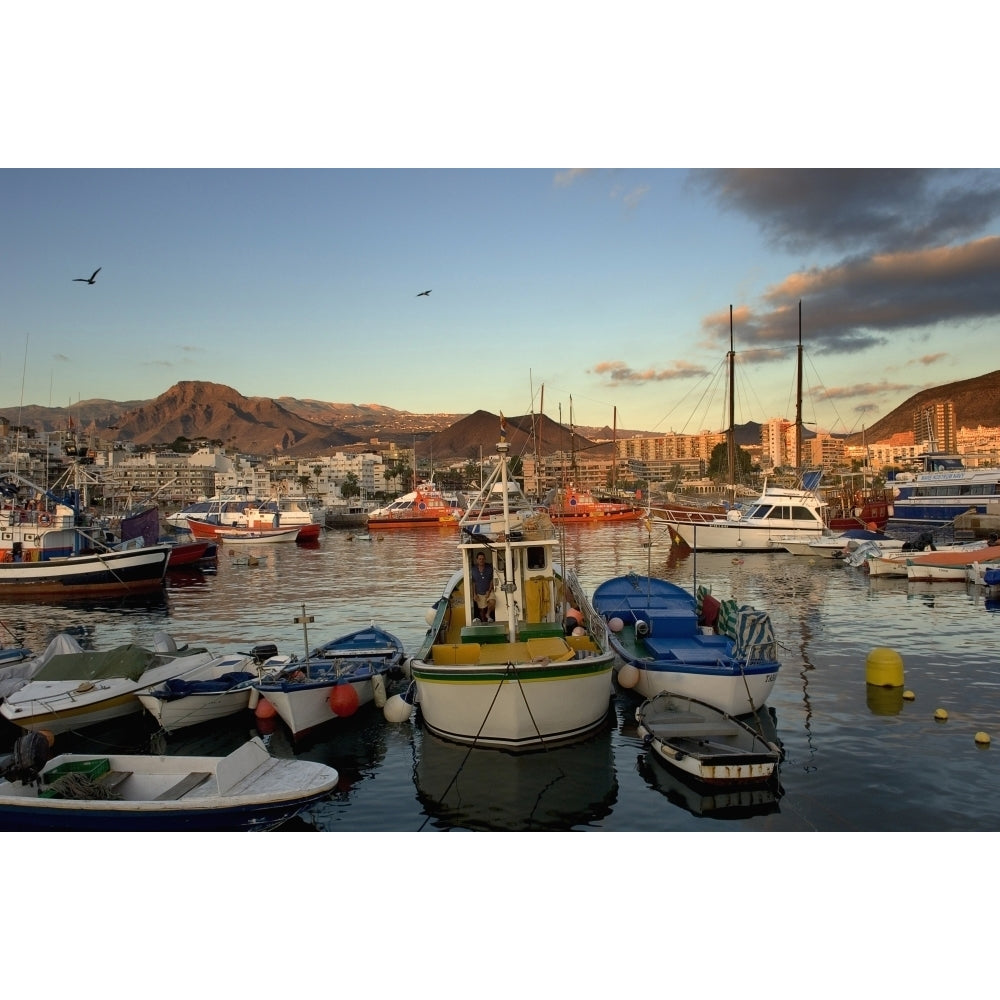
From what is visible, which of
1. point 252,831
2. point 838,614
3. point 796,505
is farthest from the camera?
point 796,505

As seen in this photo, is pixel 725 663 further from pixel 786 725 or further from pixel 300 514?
pixel 300 514

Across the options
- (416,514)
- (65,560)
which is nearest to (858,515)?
(416,514)

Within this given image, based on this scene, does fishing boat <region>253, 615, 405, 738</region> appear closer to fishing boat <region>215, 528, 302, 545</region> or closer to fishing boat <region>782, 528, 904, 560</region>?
fishing boat <region>782, 528, 904, 560</region>

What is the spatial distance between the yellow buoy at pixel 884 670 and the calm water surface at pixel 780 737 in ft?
0.92

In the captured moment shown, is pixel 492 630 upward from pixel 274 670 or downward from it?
upward

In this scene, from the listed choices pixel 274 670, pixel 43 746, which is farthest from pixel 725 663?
pixel 43 746

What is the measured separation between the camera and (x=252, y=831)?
9648mm

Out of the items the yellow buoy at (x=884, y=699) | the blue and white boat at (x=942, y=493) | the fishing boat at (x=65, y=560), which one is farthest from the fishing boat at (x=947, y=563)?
the fishing boat at (x=65, y=560)

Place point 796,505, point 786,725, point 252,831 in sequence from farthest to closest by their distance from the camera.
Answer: point 796,505
point 786,725
point 252,831

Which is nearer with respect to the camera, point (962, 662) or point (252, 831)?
point (252, 831)

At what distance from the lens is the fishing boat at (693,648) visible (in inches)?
546

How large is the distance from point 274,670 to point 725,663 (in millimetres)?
9518

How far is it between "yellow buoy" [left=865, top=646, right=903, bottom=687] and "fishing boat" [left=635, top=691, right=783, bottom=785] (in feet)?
15.1

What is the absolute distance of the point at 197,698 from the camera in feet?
48.4
